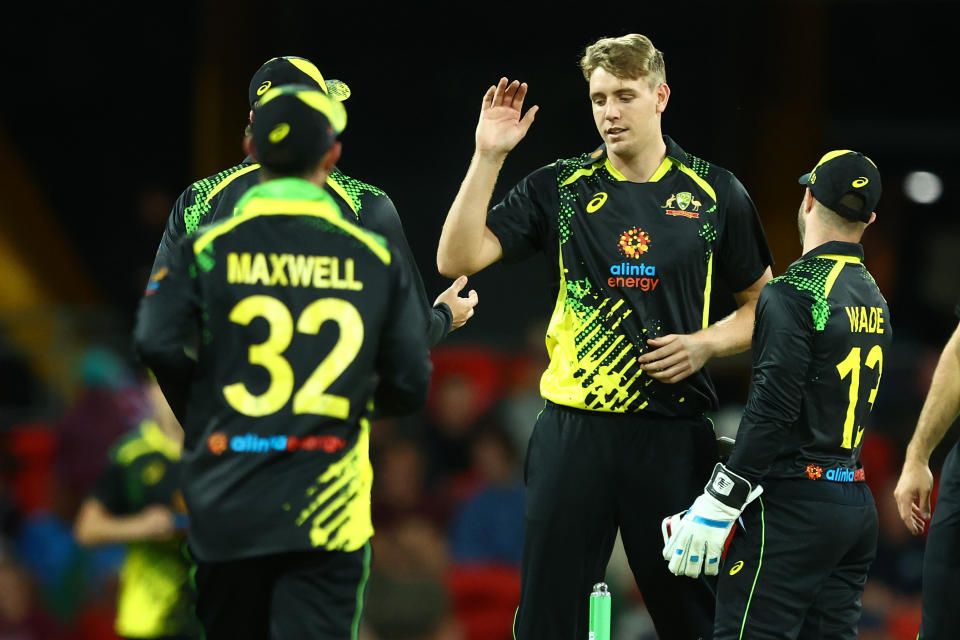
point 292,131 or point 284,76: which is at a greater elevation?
point 284,76

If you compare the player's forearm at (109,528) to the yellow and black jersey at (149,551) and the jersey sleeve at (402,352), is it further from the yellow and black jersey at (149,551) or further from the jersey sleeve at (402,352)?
the jersey sleeve at (402,352)

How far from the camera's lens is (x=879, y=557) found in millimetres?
8211

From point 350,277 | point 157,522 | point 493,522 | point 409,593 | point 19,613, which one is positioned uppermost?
point 350,277

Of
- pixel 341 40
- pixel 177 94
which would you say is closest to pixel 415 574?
pixel 341 40

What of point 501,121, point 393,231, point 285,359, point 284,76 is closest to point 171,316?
point 285,359

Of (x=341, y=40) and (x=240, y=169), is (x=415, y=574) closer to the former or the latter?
(x=240, y=169)

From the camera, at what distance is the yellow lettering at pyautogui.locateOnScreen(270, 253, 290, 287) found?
11.0 feet

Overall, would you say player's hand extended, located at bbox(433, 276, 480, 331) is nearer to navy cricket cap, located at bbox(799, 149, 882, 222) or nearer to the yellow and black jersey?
navy cricket cap, located at bbox(799, 149, 882, 222)

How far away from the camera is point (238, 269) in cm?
337

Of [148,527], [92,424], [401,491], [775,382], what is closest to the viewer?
[775,382]

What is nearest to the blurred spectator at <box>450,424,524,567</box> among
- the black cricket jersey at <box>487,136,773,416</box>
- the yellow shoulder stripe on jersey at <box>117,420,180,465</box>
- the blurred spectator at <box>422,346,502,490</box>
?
the blurred spectator at <box>422,346,502,490</box>

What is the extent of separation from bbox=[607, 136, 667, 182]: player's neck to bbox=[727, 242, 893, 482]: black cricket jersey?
701mm

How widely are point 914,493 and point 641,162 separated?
1.54 metres

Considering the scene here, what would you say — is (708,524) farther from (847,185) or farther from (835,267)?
(847,185)
